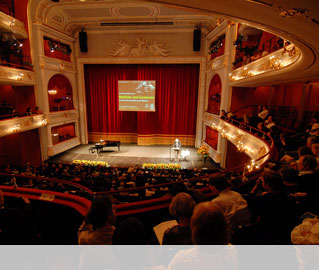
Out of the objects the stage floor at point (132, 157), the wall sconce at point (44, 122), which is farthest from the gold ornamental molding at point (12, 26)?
the stage floor at point (132, 157)

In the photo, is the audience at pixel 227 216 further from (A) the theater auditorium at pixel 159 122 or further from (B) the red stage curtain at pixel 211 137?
(B) the red stage curtain at pixel 211 137

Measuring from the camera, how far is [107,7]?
12.1 m

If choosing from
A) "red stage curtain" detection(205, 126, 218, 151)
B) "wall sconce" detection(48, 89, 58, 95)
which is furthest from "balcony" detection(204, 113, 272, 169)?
"wall sconce" detection(48, 89, 58, 95)

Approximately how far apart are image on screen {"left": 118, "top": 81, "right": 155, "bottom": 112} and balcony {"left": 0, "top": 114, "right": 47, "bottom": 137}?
5.68 metres

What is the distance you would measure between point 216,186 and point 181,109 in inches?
540

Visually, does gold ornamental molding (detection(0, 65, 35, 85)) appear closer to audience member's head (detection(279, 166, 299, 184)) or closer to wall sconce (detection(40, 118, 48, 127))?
wall sconce (detection(40, 118, 48, 127))

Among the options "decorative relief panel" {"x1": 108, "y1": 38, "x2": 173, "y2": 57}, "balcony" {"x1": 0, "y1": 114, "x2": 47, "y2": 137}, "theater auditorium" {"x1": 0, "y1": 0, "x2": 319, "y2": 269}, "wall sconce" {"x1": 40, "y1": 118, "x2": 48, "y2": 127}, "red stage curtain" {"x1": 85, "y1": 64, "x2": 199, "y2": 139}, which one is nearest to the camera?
"theater auditorium" {"x1": 0, "y1": 0, "x2": 319, "y2": 269}

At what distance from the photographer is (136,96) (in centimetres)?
1523

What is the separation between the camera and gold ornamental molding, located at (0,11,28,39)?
931cm

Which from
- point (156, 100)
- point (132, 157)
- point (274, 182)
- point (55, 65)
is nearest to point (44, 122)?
point (55, 65)

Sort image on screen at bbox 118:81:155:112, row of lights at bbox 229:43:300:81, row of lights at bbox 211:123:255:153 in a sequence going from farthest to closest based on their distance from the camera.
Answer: image on screen at bbox 118:81:155:112 < row of lights at bbox 211:123:255:153 < row of lights at bbox 229:43:300:81

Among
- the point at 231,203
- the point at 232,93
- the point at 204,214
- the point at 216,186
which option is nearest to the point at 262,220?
the point at 231,203

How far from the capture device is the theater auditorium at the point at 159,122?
6.45ft

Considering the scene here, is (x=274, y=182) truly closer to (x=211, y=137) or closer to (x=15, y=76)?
(x=211, y=137)
